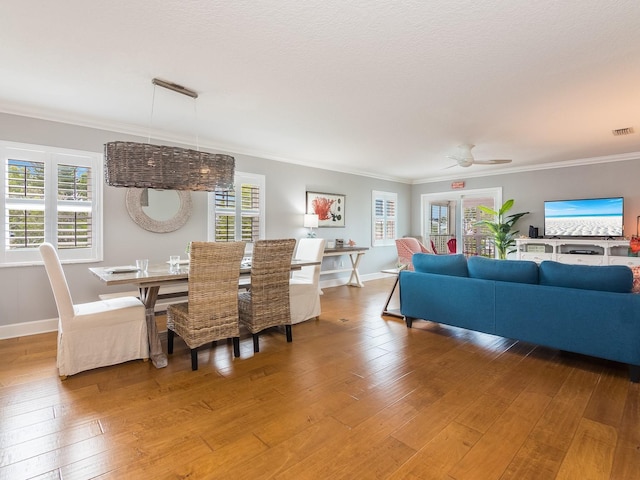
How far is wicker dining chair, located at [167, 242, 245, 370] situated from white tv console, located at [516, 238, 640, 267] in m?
6.02

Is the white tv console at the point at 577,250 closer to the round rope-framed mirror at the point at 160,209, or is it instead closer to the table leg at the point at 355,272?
the table leg at the point at 355,272

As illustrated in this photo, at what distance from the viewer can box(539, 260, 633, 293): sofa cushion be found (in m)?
2.59

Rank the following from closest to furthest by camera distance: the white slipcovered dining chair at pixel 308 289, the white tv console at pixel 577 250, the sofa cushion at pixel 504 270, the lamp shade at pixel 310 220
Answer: the sofa cushion at pixel 504 270
the white slipcovered dining chair at pixel 308 289
the white tv console at pixel 577 250
the lamp shade at pixel 310 220

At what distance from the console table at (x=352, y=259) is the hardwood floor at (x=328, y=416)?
3.20m

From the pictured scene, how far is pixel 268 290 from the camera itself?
3.32m

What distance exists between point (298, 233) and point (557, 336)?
4295 millimetres

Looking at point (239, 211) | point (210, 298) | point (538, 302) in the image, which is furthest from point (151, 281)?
point (538, 302)

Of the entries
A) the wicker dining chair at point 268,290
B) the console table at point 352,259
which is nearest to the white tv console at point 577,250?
the console table at point 352,259

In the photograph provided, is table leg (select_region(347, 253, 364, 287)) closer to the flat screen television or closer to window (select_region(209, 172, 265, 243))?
window (select_region(209, 172, 265, 243))

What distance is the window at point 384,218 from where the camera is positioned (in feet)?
25.8

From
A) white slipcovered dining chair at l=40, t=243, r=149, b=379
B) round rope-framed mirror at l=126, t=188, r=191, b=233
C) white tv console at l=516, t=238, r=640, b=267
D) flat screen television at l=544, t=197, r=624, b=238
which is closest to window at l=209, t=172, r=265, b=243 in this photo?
round rope-framed mirror at l=126, t=188, r=191, b=233

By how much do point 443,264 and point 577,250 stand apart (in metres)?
4.31

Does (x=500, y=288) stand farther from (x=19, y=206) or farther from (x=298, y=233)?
(x=19, y=206)

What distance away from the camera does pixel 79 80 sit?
3018 millimetres
